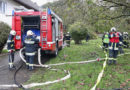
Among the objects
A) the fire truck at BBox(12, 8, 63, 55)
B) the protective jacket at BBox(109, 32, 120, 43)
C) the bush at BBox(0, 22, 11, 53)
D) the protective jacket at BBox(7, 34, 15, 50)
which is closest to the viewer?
the protective jacket at BBox(7, 34, 15, 50)

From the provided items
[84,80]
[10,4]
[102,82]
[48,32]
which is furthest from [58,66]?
[10,4]

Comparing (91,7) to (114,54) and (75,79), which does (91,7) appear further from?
(75,79)

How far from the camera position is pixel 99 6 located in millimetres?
7590

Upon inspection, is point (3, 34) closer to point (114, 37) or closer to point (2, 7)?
point (2, 7)

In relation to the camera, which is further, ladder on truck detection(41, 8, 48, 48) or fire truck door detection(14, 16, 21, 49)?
fire truck door detection(14, 16, 21, 49)

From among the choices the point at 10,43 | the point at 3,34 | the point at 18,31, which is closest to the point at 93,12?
the point at 18,31

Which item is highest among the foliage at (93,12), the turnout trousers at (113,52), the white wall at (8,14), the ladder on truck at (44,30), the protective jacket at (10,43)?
the white wall at (8,14)

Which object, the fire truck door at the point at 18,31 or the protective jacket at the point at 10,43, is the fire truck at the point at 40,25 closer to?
the fire truck door at the point at 18,31

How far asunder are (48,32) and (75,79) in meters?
3.29

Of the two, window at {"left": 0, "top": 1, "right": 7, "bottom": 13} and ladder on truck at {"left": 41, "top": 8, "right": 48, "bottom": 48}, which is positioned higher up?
window at {"left": 0, "top": 1, "right": 7, "bottom": 13}

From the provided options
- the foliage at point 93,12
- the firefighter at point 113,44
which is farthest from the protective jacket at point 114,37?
the foliage at point 93,12

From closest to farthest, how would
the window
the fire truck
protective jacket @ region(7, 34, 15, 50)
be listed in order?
protective jacket @ region(7, 34, 15, 50)
the fire truck
the window

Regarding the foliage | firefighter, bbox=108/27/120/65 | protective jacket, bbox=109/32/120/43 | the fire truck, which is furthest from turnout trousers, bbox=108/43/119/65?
the fire truck

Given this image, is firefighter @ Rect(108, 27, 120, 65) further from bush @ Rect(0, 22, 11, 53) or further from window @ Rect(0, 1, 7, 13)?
window @ Rect(0, 1, 7, 13)
